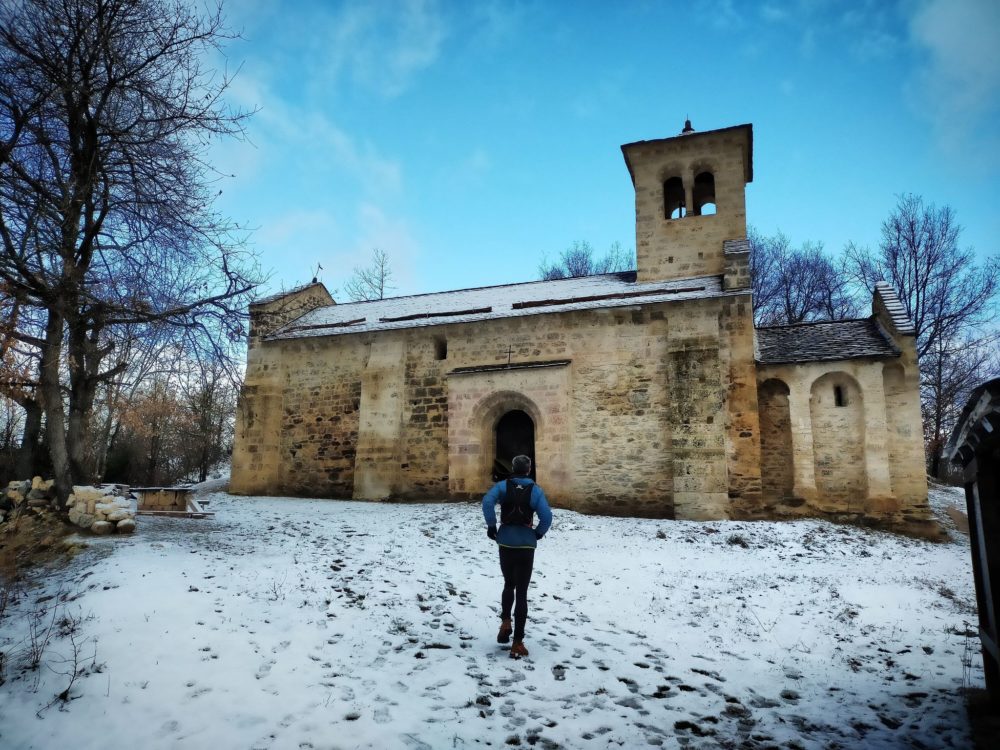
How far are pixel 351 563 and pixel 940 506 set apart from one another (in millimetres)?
15909

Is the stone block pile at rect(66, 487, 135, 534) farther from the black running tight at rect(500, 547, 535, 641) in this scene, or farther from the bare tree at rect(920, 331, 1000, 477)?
the bare tree at rect(920, 331, 1000, 477)

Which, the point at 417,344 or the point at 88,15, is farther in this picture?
the point at 417,344

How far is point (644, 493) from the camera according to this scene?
12.7 m

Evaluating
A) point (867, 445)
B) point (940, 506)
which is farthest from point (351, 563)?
point (940, 506)

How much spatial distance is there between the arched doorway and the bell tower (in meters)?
5.03

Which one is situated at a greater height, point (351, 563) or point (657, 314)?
point (657, 314)

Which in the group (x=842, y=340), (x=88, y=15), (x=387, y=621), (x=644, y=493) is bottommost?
(x=387, y=621)

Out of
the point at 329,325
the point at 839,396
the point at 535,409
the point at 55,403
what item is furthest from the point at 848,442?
the point at 55,403

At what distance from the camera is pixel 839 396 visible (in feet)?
41.7

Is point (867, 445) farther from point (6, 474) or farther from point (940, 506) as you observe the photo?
point (6, 474)

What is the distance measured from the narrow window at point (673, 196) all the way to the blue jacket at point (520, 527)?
1312 cm

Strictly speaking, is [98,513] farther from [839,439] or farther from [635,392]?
[839,439]

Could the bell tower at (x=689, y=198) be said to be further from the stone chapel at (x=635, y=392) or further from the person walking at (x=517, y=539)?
the person walking at (x=517, y=539)

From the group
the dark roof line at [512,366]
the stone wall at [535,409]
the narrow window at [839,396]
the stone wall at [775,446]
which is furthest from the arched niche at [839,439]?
the dark roof line at [512,366]
